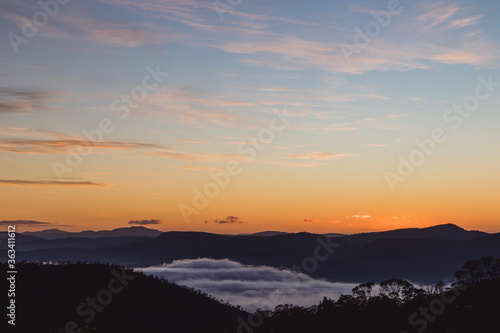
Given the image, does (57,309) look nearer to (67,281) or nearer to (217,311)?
(67,281)

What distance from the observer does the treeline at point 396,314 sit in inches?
2788

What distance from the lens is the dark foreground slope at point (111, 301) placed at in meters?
110

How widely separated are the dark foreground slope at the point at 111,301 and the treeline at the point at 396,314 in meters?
17.8

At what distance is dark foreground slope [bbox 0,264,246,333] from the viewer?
110438 mm

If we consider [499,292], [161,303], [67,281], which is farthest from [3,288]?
[499,292]

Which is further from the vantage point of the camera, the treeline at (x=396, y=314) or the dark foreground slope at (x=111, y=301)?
the dark foreground slope at (x=111, y=301)

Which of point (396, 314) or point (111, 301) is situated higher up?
point (111, 301)

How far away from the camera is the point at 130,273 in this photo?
534ft

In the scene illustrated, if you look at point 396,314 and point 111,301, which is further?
point 111,301

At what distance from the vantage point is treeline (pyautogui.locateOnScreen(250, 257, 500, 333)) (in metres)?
70.8

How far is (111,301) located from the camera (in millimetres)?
138500

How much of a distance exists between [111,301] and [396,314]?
3067 inches

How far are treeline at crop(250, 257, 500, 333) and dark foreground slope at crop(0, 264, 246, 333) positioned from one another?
58.3ft

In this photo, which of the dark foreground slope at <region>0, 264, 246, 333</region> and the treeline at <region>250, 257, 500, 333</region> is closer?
the treeline at <region>250, 257, 500, 333</region>
